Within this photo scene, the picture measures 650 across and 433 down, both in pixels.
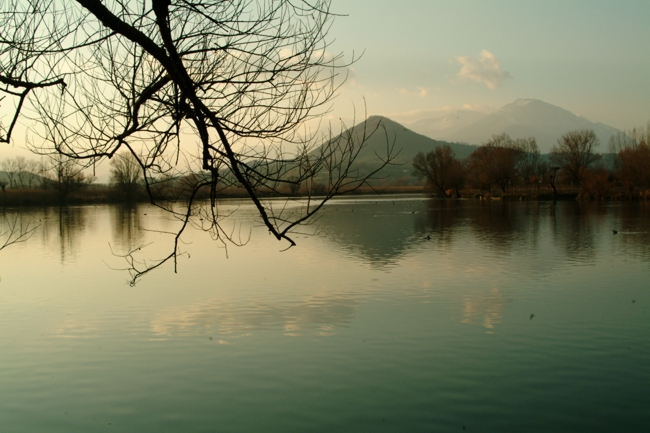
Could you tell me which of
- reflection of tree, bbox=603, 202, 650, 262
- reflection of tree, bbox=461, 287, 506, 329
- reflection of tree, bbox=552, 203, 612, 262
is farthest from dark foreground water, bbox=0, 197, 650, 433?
reflection of tree, bbox=552, 203, 612, 262

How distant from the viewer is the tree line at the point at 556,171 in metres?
61.5

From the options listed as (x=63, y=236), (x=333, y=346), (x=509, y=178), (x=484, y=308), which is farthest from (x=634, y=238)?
(x=509, y=178)

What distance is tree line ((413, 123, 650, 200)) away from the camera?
61.5 m

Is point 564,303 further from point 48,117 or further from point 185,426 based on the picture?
point 48,117

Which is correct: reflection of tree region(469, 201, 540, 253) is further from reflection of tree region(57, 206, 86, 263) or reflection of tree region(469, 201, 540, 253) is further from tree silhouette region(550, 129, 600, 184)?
tree silhouette region(550, 129, 600, 184)

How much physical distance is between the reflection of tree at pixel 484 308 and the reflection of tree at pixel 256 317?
84.9 inches

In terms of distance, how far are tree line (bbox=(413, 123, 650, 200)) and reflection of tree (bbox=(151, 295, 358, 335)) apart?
55519 millimetres

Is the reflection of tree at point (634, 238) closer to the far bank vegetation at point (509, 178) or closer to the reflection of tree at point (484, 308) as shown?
the reflection of tree at point (484, 308)

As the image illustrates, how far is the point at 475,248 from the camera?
20875 millimetres

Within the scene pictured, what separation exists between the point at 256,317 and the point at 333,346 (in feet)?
8.08

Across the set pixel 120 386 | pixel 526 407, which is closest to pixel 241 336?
pixel 120 386

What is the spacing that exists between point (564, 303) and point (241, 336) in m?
6.34

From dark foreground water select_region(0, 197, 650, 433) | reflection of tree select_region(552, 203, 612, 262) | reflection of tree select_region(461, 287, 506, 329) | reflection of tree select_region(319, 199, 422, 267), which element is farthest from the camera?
reflection of tree select_region(319, 199, 422, 267)

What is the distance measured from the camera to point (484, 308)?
1143 centimetres
